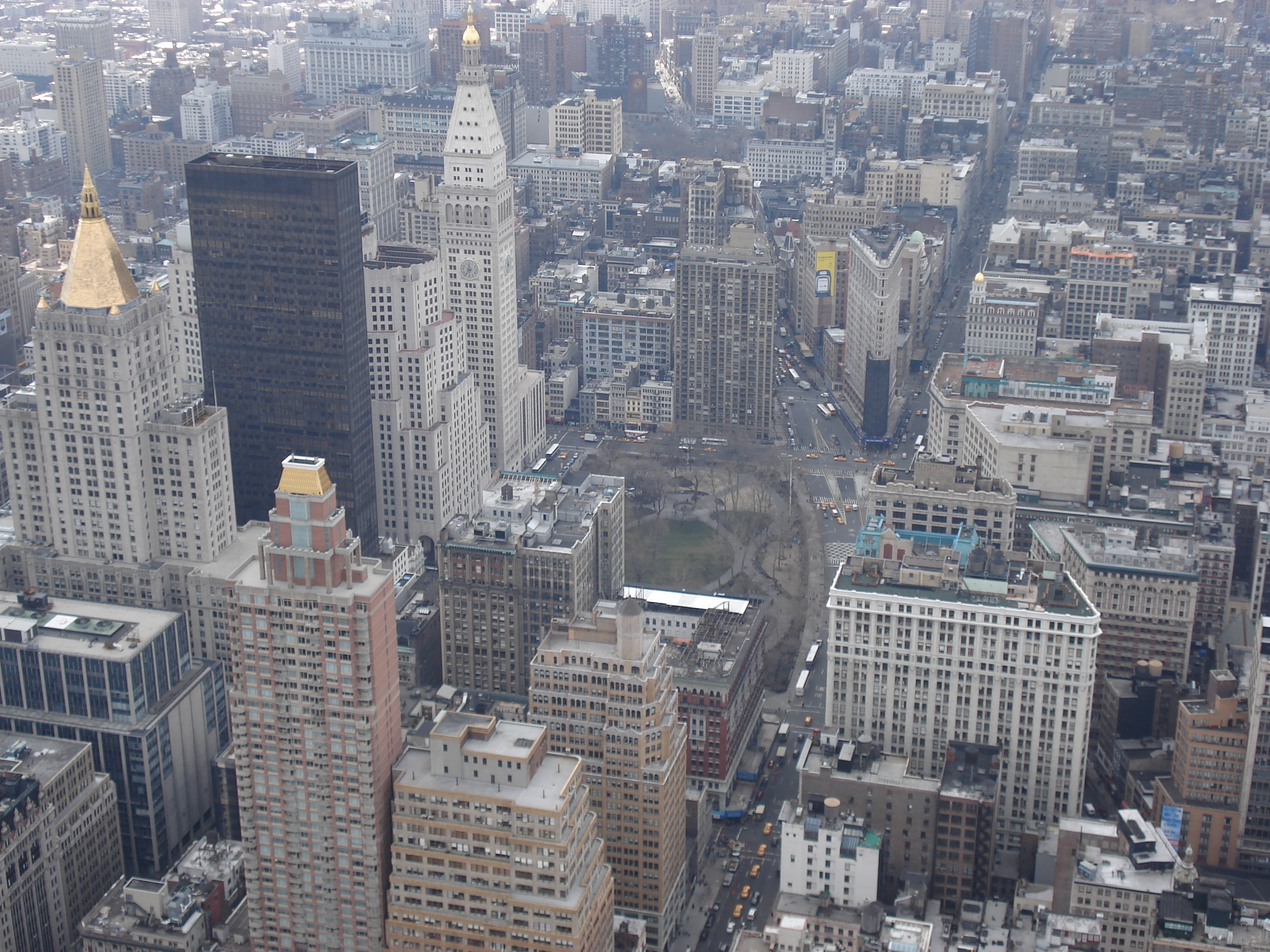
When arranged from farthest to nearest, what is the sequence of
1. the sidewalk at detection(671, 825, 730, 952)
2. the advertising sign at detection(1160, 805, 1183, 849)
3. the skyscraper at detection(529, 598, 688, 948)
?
the advertising sign at detection(1160, 805, 1183, 849) → the sidewalk at detection(671, 825, 730, 952) → the skyscraper at detection(529, 598, 688, 948)

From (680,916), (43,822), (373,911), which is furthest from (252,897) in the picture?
(680,916)

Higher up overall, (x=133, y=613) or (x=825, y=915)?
(x=133, y=613)

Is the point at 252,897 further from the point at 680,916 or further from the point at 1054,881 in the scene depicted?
the point at 1054,881

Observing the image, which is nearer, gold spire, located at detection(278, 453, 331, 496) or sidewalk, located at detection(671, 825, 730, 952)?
gold spire, located at detection(278, 453, 331, 496)

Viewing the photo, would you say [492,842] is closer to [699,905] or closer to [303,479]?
[303,479]

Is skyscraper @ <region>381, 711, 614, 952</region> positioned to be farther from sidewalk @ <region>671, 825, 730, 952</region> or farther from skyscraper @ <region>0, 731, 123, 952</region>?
skyscraper @ <region>0, 731, 123, 952</region>

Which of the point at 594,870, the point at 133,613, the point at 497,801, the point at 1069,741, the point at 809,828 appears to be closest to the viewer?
the point at 497,801

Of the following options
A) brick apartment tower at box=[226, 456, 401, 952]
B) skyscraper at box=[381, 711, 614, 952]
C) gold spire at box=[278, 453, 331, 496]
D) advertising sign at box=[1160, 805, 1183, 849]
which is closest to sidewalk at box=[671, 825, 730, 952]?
skyscraper at box=[381, 711, 614, 952]

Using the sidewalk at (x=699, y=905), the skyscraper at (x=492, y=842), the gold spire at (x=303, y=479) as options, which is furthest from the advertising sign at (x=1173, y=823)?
the gold spire at (x=303, y=479)
